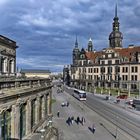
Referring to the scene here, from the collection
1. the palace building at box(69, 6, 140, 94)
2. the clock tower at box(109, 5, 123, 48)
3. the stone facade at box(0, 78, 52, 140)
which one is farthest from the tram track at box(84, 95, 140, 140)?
the clock tower at box(109, 5, 123, 48)

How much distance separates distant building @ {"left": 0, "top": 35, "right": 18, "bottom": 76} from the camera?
147 feet

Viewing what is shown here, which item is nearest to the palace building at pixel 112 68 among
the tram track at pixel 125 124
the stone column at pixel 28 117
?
the tram track at pixel 125 124

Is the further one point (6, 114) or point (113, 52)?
point (113, 52)

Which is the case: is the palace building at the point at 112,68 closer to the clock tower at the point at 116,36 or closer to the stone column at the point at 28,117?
the clock tower at the point at 116,36

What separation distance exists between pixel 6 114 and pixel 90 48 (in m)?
172

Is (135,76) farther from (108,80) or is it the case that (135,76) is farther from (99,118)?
(99,118)

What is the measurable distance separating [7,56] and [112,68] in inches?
3557

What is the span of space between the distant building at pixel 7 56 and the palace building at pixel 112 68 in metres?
63.2

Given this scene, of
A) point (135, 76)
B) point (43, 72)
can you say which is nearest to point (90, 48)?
point (135, 76)

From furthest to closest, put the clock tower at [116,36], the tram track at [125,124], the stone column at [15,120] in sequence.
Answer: the clock tower at [116,36]
the tram track at [125,124]
the stone column at [15,120]

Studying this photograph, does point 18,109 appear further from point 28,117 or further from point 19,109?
point 28,117

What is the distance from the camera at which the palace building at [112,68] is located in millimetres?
123375

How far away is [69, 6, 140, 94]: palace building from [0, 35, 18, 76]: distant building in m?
63.2

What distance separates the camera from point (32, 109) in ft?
89.1
